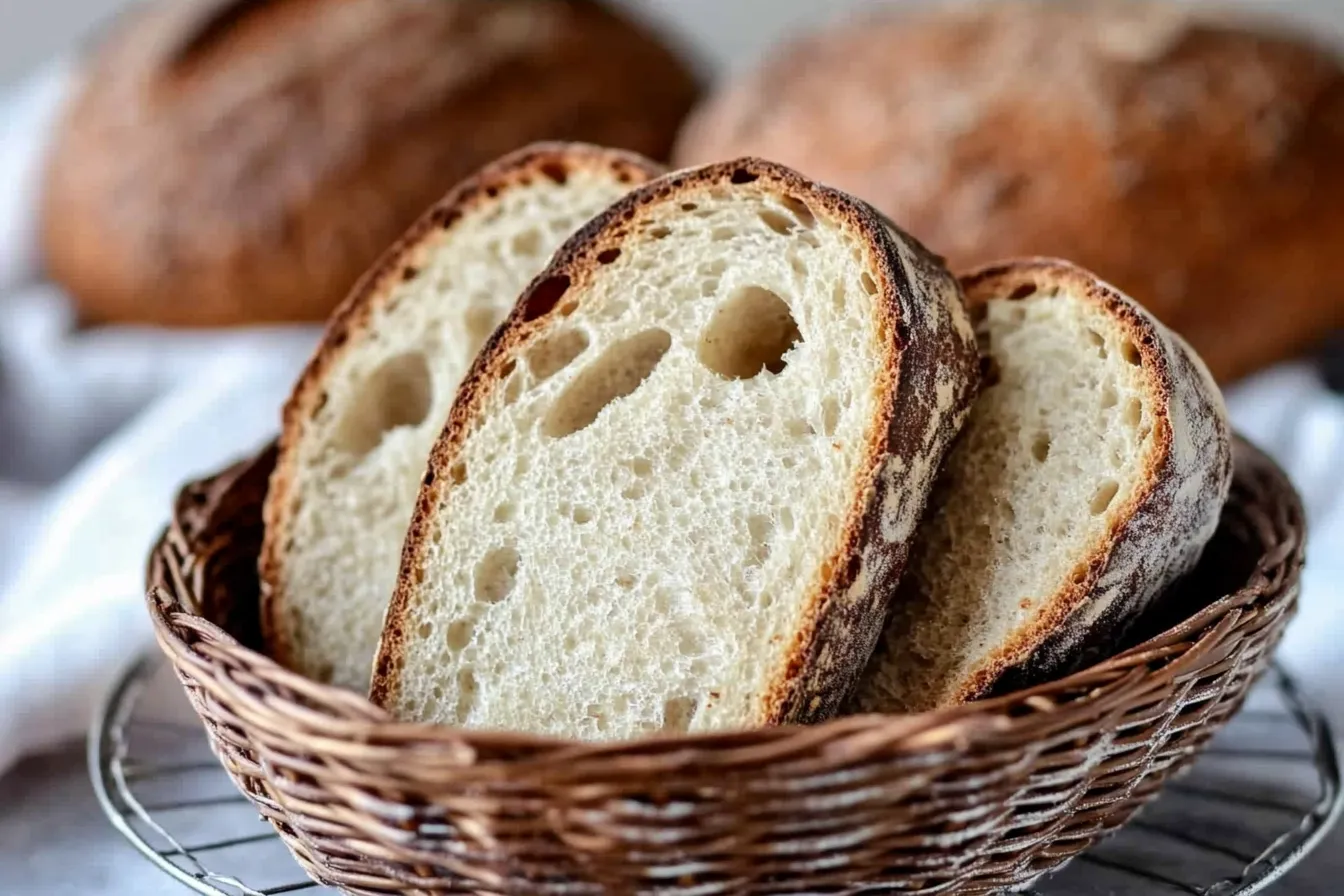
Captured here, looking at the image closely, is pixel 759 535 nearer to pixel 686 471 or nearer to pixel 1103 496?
pixel 686 471

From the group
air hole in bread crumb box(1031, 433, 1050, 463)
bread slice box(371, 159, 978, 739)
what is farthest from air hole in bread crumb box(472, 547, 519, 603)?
air hole in bread crumb box(1031, 433, 1050, 463)

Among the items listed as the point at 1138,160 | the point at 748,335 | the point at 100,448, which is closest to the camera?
the point at 748,335

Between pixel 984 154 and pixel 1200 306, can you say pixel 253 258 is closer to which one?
pixel 984 154

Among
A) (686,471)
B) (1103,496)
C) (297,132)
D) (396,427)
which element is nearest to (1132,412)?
(1103,496)

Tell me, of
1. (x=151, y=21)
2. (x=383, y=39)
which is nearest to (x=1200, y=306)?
(x=383, y=39)

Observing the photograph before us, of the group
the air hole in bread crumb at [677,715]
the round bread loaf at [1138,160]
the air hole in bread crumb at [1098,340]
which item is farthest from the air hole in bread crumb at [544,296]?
the round bread loaf at [1138,160]

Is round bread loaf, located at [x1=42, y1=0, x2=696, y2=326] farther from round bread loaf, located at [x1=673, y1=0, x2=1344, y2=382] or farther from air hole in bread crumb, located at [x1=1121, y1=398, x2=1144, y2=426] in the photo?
air hole in bread crumb, located at [x1=1121, y1=398, x2=1144, y2=426]
